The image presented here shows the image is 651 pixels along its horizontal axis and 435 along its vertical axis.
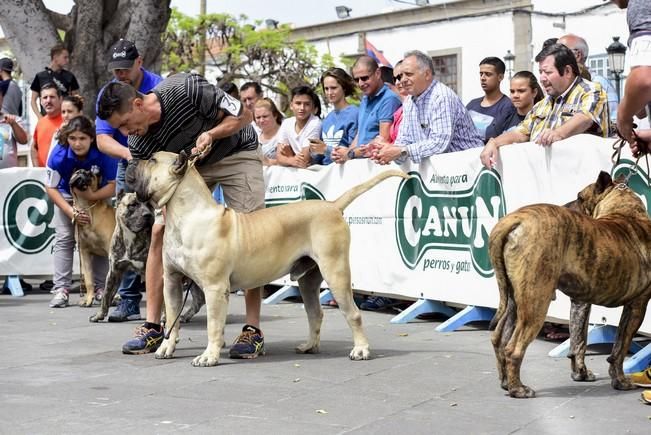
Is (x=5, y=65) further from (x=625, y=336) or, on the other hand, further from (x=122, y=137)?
(x=625, y=336)

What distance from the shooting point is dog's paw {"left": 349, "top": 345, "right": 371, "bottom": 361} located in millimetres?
7070

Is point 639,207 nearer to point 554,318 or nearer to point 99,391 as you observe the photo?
point 554,318

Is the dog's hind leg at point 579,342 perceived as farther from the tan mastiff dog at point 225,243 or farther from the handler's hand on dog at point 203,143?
the handler's hand on dog at point 203,143

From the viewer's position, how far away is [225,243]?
689cm

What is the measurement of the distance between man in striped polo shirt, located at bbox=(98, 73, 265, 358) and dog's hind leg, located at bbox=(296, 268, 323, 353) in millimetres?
332

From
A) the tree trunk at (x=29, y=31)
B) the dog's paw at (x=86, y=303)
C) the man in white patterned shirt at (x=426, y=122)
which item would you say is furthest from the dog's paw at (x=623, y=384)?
the tree trunk at (x=29, y=31)

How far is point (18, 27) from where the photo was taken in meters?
15.4

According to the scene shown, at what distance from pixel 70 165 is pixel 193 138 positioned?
3811 mm

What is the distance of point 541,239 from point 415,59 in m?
3.86

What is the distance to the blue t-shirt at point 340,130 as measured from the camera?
35.6 ft

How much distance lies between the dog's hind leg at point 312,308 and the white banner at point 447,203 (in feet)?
4.87

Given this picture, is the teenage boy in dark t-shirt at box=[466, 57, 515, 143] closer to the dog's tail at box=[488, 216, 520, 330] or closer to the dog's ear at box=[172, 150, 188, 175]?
the dog's ear at box=[172, 150, 188, 175]

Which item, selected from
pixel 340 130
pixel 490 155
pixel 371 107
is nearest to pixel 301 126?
pixel 340 130

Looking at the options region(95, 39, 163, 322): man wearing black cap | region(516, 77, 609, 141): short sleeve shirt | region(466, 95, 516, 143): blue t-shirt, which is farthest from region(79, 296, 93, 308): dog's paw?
region(516, 77, 609, 141): short sleeve shirt
